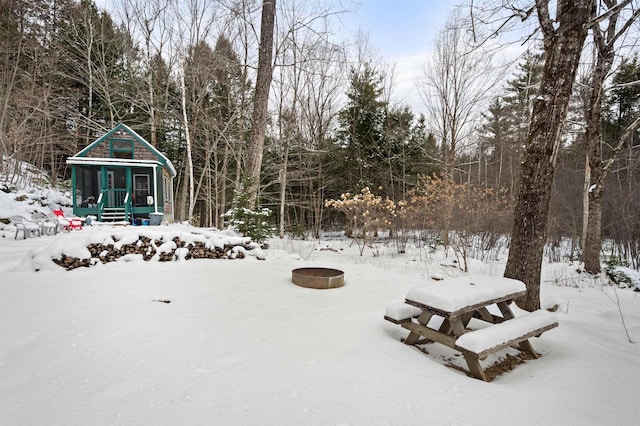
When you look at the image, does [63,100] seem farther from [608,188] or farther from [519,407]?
[608,188]

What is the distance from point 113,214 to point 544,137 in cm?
1239

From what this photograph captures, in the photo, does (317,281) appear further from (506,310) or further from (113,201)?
(113,201)

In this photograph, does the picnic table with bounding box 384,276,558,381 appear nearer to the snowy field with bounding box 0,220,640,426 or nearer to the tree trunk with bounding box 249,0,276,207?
the snowy field with bounding box 0,220,640,426

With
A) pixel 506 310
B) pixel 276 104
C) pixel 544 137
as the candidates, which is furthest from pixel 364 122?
pixel 506 310

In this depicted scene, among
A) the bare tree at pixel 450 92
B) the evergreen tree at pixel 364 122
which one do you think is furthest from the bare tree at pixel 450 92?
the evergreen tree at pixel 364 122

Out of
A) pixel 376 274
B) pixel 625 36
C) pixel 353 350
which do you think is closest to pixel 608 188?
pixel 625 36

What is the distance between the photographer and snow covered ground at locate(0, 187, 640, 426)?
1.73 metres

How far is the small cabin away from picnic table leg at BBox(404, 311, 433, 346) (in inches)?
378

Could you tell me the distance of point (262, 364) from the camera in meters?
2.21

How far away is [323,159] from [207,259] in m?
10.4

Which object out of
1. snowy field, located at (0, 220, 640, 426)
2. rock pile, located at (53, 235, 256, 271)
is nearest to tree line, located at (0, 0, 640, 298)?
rock pile, located at (53, 235, 256, 271)

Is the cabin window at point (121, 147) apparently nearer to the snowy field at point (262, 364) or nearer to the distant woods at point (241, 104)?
the distant woods at point (241, 104)

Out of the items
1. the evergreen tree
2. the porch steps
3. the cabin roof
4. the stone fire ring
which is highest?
the evergreen tree

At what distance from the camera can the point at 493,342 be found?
2229 millimetres
